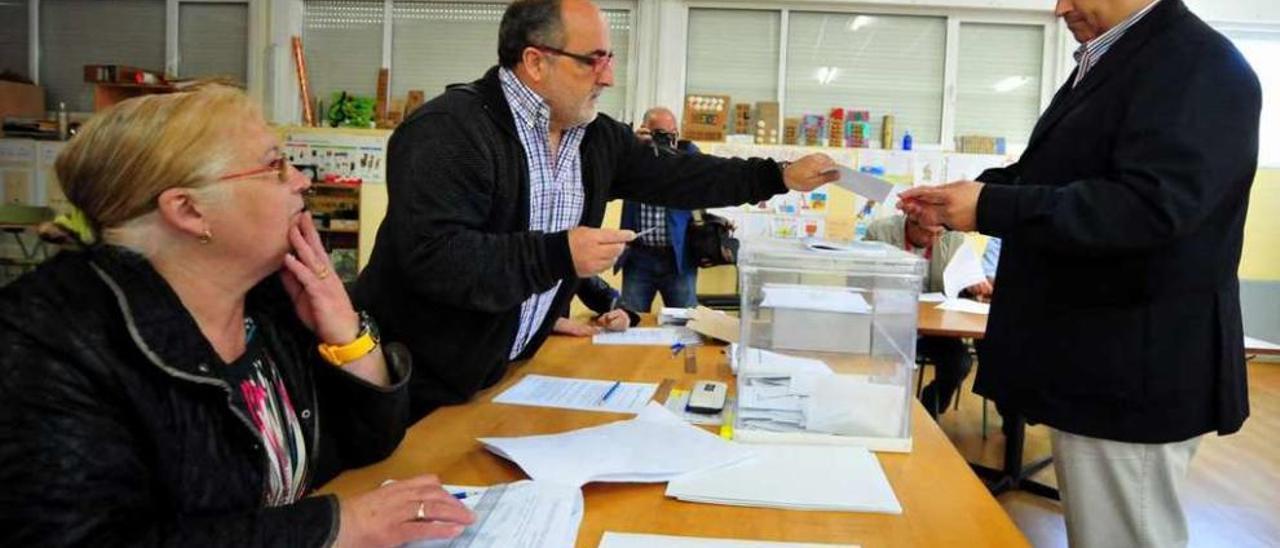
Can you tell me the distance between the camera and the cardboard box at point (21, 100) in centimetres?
627

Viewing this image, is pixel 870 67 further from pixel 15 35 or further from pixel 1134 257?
pixel 15 35

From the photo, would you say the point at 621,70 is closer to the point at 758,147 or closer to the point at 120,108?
the point at 758,147

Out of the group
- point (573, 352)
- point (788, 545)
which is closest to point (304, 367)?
point (788, 545)

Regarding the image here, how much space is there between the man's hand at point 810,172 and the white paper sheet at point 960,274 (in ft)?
5.95

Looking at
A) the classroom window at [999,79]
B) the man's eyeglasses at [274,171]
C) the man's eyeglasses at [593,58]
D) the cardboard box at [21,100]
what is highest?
the classroom window at [999,79]


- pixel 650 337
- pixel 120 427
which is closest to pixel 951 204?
pixel 650 337

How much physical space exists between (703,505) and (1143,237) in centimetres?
80

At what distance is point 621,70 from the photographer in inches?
248

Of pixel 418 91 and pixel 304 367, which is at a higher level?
pixel 418 91

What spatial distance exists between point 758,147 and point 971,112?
1630 mm

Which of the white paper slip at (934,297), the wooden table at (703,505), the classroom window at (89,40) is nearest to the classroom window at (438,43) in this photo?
the classroom window at (89,40)

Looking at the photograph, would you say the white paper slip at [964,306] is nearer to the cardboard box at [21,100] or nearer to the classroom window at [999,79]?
the classroom window at [999,79]

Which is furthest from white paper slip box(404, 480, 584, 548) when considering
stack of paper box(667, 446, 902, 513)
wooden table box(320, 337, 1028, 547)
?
stack of paper box(667, 446, 902, 513)

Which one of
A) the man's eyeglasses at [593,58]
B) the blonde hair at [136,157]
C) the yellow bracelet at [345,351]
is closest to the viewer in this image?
the blonde hair at [136,157]
